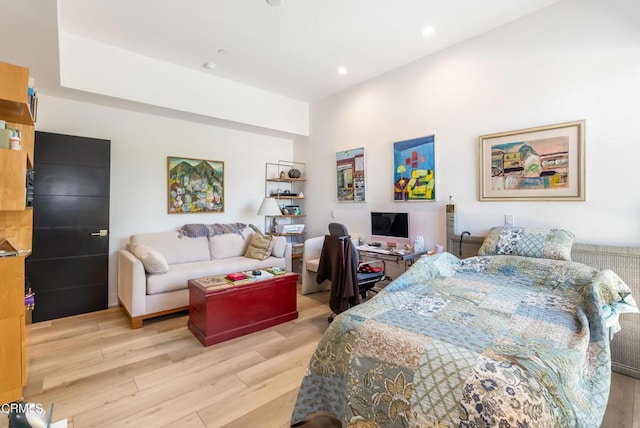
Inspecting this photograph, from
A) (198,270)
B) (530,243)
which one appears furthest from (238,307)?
(530,243)

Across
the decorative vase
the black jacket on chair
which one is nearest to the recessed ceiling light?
the black jacket on chair

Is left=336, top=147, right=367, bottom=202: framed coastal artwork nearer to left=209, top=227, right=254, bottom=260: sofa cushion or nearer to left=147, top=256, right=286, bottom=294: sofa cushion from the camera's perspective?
left=147, top=256, right=286, bottom=294: sofa cushion

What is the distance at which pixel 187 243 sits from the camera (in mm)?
4074

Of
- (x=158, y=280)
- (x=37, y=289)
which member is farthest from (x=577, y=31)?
(x=37, y=289)

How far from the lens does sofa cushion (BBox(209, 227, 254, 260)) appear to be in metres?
4.28

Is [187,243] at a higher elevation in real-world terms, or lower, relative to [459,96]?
lower

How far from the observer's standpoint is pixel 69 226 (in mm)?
3344

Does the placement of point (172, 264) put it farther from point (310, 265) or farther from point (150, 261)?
point (310, 265)

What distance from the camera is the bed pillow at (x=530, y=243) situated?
2448 millimetres

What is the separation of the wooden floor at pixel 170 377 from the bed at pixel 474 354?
52 cm

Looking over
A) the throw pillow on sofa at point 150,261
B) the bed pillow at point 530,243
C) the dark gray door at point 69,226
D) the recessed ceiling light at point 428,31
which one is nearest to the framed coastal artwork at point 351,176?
the recessed ceiling light at point 428,31

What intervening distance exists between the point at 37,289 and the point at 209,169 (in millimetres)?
2426

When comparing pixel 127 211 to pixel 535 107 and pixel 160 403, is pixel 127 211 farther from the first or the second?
pixel 535 107

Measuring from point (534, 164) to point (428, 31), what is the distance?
68.8 inches
